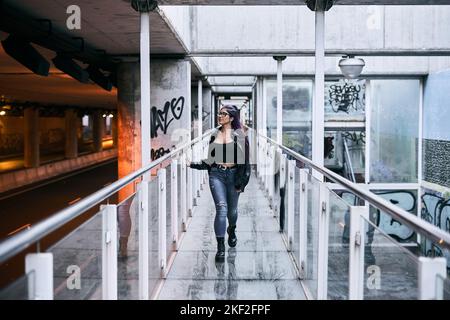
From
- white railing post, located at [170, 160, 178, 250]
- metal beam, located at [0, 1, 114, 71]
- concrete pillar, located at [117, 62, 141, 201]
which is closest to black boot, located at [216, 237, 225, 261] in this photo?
white railing post, located at [170, 160, 178, 250]

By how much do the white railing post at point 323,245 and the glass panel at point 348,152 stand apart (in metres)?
15.6

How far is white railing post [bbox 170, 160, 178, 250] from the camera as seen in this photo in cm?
681

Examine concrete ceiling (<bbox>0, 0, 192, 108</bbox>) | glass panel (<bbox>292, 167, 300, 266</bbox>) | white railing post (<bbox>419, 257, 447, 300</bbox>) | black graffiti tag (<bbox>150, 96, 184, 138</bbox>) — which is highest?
concrete ceiling (<bbox>0, 0, 192, 108</bbox>)

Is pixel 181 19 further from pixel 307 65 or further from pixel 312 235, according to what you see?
pixel 312 235

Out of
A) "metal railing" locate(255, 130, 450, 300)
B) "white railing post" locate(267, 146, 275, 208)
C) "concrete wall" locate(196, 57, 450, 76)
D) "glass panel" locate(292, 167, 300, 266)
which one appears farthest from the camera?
"concrete wall" locate(196, 57, 450, 76)

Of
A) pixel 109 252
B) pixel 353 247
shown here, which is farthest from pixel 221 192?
pixel 109 252

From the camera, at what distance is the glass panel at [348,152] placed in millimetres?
20141

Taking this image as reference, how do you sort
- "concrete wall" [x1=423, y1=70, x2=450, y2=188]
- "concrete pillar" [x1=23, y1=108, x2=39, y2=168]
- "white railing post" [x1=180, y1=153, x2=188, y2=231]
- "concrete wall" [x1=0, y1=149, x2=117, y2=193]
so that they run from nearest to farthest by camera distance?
"white railing post" [x1=180, y1=153, x2=188, y2=231] → "concrete wall" [x1=423, y1=70, x2=450, y2=188] → "concrete wall" [x1=0, y1=149, x2=117, y2=193] → "concrete pillar" [x1=23, y1=108, x2=39, y2=168]

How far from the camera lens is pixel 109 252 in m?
3.48

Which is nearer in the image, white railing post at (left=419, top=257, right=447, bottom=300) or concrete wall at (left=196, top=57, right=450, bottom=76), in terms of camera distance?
white railing post at (left=419, top=257, right=447, bottom=300)

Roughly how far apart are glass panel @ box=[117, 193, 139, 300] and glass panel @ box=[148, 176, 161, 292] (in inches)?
22.8

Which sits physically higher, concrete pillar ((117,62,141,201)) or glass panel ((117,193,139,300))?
concrete pillar ((117,62,141,201))

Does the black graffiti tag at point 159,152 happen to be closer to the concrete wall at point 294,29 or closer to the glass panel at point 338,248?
the concrete wall at point 294,29

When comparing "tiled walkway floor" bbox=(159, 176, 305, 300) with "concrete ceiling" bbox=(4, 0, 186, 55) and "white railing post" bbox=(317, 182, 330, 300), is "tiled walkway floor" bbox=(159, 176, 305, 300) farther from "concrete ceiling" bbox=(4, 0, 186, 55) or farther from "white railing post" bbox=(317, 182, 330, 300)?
"concrete ceiling" bbox=(4, 0, 186, 55)
